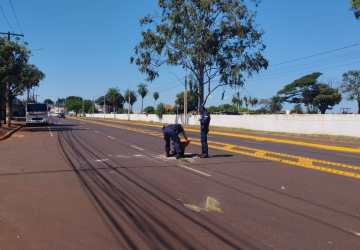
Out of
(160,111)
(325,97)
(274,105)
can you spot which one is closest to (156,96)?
(274,105)

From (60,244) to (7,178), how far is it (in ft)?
20.9

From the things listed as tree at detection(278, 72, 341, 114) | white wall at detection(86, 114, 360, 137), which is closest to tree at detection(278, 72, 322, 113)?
tree at detection(278, 72, 341, 114)

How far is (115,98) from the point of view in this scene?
170000 mm

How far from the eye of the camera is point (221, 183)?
36.5 ft

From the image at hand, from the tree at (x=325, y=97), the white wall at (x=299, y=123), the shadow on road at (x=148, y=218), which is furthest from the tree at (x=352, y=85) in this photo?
the shadow on road at (x=148, y=218)

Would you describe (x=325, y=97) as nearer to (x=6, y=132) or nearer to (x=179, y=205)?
(x=6, y=132)

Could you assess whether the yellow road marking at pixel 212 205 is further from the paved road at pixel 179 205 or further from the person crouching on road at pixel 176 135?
the person crouching on road at pixel 176 135

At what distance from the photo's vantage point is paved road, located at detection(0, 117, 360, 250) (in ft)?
21.3

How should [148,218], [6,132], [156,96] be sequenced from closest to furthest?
[148,218] → [6,132] → [156,96]

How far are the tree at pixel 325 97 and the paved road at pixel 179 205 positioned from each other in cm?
9011

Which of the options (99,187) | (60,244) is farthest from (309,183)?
(60,244)

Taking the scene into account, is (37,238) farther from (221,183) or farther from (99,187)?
(221,183)

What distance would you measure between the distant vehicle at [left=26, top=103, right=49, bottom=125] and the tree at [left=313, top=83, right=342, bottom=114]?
6482 centimetres

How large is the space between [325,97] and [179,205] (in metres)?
100
